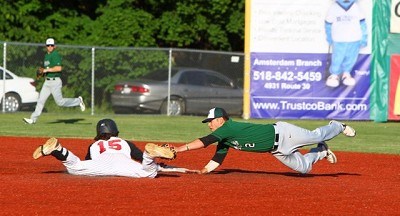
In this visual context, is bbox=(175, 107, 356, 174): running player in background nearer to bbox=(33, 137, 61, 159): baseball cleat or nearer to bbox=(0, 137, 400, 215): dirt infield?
bbox=(0, 137, 400, 215): dirt infield

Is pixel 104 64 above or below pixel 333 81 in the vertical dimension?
above

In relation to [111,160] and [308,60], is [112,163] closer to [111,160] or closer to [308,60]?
[111,160]

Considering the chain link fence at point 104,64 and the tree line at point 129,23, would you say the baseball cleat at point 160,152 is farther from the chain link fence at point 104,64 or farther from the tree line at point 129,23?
the tree line at point 129,23

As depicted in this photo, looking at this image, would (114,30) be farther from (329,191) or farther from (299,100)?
(329,191)

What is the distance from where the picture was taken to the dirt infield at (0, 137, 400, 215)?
34.7 feet

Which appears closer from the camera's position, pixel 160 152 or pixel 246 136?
pixel 160 152

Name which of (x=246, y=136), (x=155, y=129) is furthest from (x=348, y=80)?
(x=246, y=136)

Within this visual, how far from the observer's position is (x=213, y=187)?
12500mm

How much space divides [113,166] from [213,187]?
139cm

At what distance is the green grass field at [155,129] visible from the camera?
70.0 feet

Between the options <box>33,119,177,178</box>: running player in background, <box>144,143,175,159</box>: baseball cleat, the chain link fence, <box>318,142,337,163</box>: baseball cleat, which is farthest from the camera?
the chain link fence

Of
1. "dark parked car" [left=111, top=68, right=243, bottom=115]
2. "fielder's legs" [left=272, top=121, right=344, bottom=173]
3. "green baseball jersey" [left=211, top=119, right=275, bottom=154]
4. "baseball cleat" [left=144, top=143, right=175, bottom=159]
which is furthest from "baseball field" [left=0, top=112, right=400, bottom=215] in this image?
"dark parked car" [left=111, top=68, right=243, bottom=115]

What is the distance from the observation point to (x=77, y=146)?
19.0 metres

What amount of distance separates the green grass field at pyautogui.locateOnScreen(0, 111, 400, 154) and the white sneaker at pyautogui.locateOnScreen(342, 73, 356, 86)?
1.09 metres
